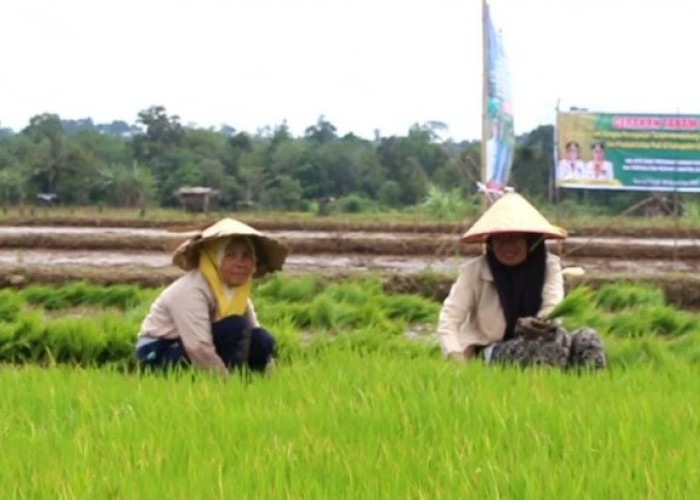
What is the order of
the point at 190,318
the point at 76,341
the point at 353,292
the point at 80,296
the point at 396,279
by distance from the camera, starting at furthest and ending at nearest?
1. the point at 396,279
2. the point at 80,296
3. the point at 353,292
4. the point at 76,341
5. the point at 190,318

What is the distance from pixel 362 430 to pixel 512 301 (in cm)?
166

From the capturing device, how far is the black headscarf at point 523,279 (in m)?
4.05

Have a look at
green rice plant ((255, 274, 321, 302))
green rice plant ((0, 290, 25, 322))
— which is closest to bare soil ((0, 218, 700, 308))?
Answer: green rice plant ((255, 274, 321, 302))

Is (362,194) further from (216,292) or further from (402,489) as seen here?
(402,489)

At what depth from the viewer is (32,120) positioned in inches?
1305

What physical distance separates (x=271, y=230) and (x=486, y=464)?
1476 cm

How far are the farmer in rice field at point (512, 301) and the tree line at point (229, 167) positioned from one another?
18.6 metres

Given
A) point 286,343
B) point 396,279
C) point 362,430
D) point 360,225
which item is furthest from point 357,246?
point 362,430

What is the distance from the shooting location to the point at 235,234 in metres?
3.82

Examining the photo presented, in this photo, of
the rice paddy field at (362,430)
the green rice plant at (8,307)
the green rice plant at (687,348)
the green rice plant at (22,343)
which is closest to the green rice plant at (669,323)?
the green rice plant at (687,348)

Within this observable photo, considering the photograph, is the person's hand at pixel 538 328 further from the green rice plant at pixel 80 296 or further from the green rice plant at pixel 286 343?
the green rice plant at pixel 80 296

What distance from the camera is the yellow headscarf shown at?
3889 millimetres

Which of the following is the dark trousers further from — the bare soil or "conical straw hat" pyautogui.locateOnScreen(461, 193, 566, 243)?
the bare soil

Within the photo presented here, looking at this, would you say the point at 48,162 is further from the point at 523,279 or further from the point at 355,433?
the point at 355,433
